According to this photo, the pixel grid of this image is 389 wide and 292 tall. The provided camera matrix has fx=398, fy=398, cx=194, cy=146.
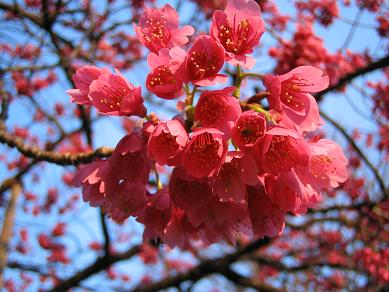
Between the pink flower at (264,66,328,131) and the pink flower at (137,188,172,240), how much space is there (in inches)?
22.9

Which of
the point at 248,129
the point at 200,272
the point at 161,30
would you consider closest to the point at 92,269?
the point at 200,272

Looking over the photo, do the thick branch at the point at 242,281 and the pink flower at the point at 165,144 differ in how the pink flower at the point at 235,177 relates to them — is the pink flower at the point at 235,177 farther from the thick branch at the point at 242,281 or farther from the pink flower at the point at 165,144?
the thick branch at the point at 242,281

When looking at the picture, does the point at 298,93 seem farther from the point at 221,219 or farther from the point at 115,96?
the point at 115,96

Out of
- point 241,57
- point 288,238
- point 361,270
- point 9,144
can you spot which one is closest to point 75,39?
point 9,144

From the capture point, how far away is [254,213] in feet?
5.29

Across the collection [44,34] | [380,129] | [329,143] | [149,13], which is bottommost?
[380,129]

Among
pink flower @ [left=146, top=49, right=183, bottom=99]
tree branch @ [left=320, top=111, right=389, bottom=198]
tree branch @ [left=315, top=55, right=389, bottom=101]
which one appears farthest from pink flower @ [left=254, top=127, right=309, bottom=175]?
tree branch @ [left=320, top=111, right=389, bottom=198]

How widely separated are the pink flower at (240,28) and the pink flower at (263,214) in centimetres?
51

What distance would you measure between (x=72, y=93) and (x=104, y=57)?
17.4ft

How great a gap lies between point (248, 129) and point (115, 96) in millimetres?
556

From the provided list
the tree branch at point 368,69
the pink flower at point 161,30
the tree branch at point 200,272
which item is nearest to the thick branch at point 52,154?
the pink flower at point 161,30

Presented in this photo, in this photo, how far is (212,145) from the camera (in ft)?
4.66

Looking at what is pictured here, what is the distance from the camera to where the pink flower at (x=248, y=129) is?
1.39 m

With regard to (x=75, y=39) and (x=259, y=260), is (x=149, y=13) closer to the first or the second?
(x=75, y=39)
